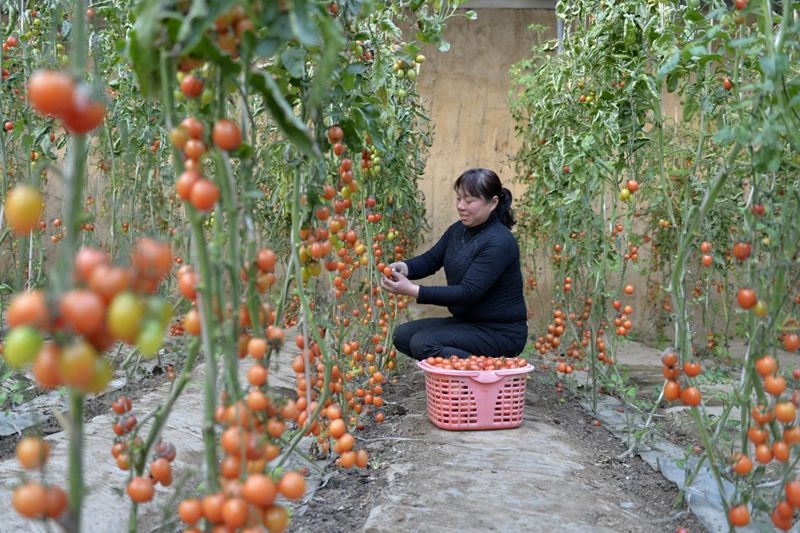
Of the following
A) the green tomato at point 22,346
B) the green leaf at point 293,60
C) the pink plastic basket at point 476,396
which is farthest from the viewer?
the pink plastic basket at point 476,396

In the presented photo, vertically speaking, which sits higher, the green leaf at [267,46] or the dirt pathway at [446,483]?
the green leaf at [267,46]

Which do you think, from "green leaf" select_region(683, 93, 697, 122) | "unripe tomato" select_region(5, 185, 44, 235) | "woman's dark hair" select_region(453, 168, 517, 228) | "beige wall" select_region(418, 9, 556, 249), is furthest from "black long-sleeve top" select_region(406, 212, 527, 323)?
"unripe tomato" select_region(5, 185, 44, 235)

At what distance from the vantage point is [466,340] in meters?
2.81

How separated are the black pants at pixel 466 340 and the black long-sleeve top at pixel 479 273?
42 millimetres

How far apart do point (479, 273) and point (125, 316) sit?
2224mm

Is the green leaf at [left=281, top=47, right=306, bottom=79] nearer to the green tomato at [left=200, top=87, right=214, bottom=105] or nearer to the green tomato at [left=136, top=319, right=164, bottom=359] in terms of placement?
the green tomato at [left=200, top=87, right=214, bottom=105]

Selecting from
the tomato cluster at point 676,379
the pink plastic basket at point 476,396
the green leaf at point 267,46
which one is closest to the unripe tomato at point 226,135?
the green leaf at point 267,46

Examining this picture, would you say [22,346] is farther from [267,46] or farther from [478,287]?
[478,287]

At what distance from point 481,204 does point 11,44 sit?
71.4 inches

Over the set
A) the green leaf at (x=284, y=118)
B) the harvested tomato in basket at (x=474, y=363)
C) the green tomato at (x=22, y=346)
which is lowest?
the harvested tomato in basket at (x=474, y=363)

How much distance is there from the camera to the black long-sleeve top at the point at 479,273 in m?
2.74

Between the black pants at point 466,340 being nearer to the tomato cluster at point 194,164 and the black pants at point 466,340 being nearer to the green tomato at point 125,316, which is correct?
the tomato cluster at point 194,164

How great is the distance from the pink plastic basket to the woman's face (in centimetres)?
66

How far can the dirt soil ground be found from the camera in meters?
1.72
